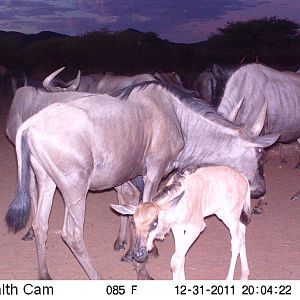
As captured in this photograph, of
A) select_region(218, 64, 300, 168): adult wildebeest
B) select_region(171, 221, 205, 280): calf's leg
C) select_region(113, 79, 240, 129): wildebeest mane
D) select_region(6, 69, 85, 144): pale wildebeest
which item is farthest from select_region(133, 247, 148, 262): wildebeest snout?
select_region(218, 64, 300, 168): adult wildebeest

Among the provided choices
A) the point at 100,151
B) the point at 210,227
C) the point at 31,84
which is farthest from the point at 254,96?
the point at 100,151

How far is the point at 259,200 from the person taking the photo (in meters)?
8.26

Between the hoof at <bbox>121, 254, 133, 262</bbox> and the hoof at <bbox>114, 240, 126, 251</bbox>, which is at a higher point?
the hoof at <bbox>121, 254, 133, 262</bbox>

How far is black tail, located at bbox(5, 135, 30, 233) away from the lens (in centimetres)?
541

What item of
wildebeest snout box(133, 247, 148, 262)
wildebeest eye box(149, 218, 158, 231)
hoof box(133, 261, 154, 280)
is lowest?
hoof box(133, 261, 154, 280)

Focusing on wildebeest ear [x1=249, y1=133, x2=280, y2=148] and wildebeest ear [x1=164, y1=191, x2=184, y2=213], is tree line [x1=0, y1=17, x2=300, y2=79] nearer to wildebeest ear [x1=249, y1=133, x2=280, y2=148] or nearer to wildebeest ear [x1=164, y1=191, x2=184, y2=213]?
wildebeest ear [x1=249, y1=133, x2=280, y2=148]

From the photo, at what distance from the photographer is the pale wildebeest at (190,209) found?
4695 millimetres

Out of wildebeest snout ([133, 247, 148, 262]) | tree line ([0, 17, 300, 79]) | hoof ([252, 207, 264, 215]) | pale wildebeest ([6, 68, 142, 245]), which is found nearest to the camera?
wildebeest snout ([133, 247, 148, 262])

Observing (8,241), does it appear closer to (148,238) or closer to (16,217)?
(16,217)

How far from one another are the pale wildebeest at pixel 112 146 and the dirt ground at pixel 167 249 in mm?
429

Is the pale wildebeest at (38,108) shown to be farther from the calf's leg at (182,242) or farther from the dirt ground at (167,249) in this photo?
the calf's leg at (182,242)

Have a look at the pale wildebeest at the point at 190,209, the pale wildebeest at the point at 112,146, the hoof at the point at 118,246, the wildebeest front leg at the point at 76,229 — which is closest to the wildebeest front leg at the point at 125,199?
the hoof at the point at 118,246

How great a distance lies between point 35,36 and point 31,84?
251 ft

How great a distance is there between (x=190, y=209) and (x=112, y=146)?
0.97 metres
